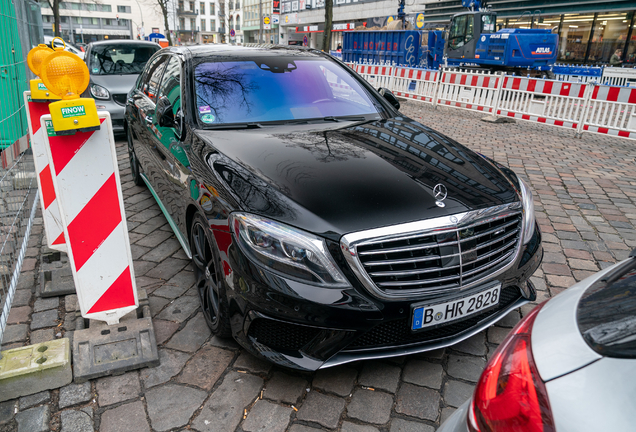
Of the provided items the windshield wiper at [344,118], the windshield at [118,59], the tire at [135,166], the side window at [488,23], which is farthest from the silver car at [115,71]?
the side window at [488,23]

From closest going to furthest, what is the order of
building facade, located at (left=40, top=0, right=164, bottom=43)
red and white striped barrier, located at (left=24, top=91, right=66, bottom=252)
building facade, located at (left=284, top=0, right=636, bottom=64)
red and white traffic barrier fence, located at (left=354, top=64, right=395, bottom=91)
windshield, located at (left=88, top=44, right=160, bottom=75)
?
red and white striped barrier, located at (left=24, top=91, right=66, bottom=252), windshield, located at (left=88, top=44, right=160, bottom=75), red and white traffic barrier fence, located at (left=354, top=64, right=395, bottom=91), building facade, located at (left=284, top=0, right=636, bottom=64), building facade, located at (left=40, top=0, right=164, bottom=43)

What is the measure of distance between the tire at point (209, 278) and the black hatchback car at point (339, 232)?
1 centimetres

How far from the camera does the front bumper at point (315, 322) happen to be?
2.09 m

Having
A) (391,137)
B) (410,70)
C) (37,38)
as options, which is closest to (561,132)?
(410,70)

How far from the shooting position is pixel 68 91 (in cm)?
230

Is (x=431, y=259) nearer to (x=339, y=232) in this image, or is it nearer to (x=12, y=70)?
(x=339, y=232)

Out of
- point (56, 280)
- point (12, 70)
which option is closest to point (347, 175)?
point (56, 280)

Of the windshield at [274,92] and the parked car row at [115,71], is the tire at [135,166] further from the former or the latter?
the parked car row at [115,71]

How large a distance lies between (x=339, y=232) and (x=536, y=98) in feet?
36.6

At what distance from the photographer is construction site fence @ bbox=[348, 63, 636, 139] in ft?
31.2

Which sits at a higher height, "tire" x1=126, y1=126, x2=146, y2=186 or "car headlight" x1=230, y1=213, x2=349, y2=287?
"car headlight" x1=230, y1=213, x2=349, y2=287

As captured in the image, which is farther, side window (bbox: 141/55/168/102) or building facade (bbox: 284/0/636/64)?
building facade (bbox: 284/0/636/64)

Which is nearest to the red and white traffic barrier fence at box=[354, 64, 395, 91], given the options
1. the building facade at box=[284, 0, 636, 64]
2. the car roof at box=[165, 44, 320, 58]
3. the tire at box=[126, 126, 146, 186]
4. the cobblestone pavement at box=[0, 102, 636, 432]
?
the building facade at box=[284, 0, 636, 64]

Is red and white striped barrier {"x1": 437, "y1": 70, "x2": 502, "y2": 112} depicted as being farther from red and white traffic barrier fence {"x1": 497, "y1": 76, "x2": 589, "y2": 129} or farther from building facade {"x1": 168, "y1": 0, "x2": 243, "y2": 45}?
building facade {"x1": 168, "y1": 0, "x2": 243, "y2": 45}
